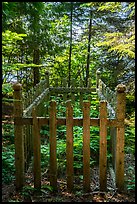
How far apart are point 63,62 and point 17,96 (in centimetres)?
861

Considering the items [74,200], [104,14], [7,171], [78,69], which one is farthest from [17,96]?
[78,69]

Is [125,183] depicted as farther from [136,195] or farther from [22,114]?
[22,114]

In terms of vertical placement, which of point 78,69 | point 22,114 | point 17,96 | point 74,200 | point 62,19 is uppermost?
point 62,19

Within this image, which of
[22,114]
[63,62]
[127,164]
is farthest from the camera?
[63,62]

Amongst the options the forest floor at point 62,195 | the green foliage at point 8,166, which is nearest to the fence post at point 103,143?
the forest floor at point 62,195

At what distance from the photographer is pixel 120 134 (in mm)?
3504

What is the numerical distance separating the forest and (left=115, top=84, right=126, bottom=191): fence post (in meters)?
0.17

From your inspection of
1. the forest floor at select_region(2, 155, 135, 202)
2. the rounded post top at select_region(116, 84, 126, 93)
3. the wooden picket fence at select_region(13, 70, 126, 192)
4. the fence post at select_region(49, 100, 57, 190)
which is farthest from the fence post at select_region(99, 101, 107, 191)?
the fence post at select_region(49, 100, 57, 190)

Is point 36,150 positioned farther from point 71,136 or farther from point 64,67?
point 64,67

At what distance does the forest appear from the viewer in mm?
3496

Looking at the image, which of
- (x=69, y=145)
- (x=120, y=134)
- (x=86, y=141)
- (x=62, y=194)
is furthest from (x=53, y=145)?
(x=120, y=134)

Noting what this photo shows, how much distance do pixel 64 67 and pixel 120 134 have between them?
29.3 feet

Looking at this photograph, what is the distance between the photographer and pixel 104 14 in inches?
421

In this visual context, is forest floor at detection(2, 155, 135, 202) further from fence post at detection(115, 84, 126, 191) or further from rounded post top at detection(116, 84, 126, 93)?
rounded post top at detection(116, 84, 126, 93)
